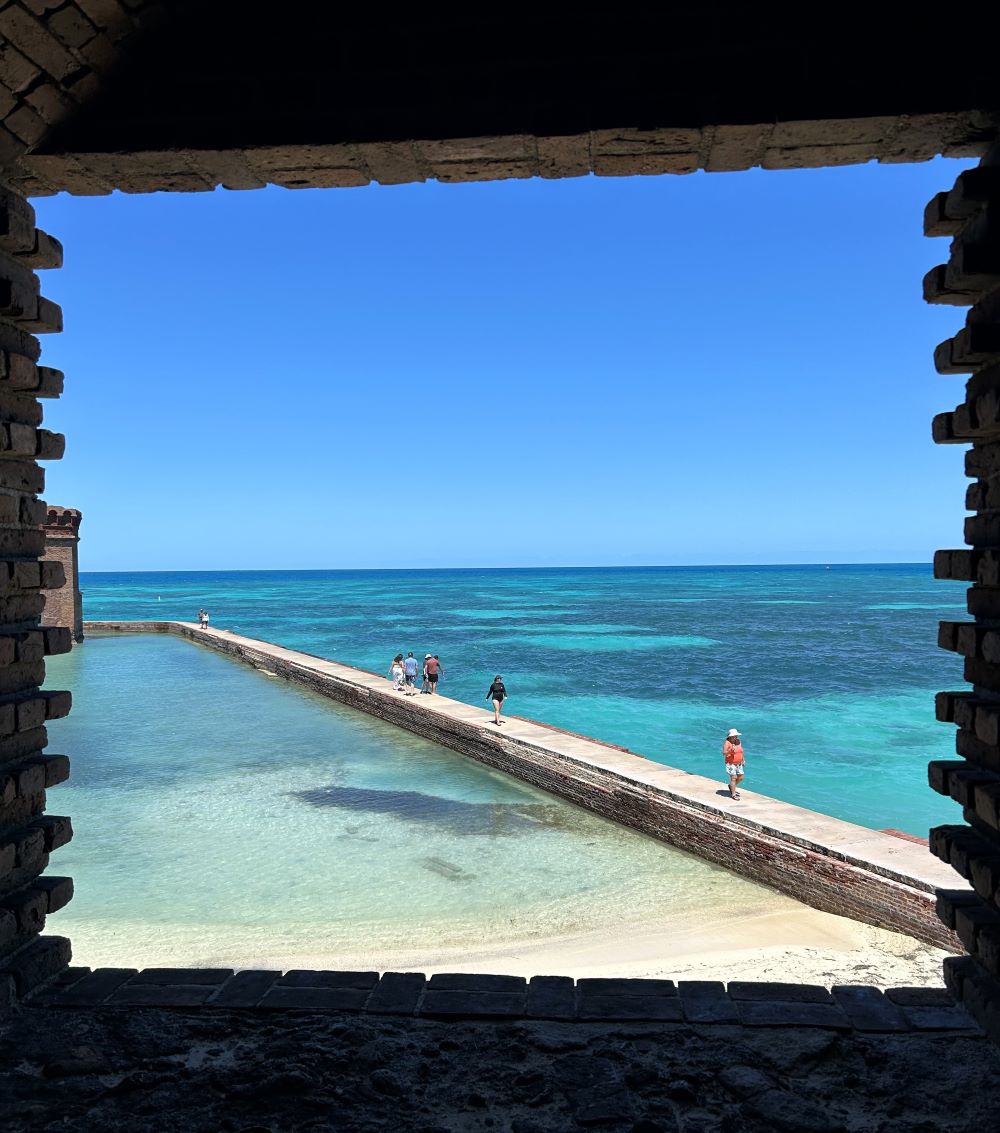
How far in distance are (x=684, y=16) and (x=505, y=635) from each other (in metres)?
55.9

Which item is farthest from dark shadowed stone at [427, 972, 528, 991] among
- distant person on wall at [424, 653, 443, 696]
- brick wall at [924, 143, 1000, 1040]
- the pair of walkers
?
the pair of walkers

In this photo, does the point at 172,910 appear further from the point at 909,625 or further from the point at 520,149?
the point at 909,625

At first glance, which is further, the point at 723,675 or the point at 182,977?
the point at 723,675

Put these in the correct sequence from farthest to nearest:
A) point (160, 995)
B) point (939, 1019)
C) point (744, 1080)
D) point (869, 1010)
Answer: point (160, 995), point (869, 1010), point (939, 1019), point (744, 1080)

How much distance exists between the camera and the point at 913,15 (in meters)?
3.77

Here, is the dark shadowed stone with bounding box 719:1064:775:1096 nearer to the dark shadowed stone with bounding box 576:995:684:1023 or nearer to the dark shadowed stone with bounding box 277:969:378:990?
the dark shadowed stone with bounding box 576:995:684:1023

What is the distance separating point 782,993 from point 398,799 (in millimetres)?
12140

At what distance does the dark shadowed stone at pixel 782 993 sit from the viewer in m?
4.20

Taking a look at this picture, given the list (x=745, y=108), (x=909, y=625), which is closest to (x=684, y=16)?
(x=745, y=108)

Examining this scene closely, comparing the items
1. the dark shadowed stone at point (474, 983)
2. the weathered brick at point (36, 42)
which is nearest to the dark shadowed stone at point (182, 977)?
the dark shadowed stone at point (474, 983)

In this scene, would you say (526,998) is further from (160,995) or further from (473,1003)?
(160,995)

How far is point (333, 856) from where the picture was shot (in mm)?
12750

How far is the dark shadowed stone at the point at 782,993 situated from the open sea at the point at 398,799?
6088 millimetres

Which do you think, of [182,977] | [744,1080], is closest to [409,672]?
[182,977]
